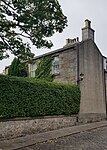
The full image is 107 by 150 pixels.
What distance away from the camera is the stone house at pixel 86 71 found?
19.7 meters

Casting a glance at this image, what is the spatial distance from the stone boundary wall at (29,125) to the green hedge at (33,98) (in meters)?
0.35

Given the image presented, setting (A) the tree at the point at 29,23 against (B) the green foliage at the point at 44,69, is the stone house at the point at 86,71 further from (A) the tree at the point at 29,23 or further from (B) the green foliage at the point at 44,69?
(A) the tree at the point at 29,23

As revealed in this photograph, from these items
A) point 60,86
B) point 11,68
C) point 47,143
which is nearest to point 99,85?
point 60,86

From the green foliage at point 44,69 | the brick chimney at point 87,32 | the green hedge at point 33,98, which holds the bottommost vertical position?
the green hedge at point 33,98

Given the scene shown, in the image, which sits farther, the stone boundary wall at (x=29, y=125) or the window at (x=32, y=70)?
the window at (x=32, y=70)

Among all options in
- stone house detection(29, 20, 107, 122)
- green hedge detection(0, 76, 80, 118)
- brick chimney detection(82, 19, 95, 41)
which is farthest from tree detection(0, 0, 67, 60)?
brick chimney detection(82, 19, 95, 41)

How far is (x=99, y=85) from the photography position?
2258 cm

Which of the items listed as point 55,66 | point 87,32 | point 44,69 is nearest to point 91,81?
point 55,66

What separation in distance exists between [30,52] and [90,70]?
10.7m

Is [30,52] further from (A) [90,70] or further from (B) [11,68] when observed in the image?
(B) [11,68]

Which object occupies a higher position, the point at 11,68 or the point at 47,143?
the point at 11,68

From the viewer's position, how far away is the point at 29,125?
13.0 m

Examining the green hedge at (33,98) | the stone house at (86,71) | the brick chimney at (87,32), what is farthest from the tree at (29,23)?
the brick chimney at (87,32)

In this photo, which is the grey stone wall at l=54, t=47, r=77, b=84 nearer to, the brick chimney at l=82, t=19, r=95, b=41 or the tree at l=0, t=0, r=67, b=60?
the brick chimney at l=82, t=19, r=95, b=41
